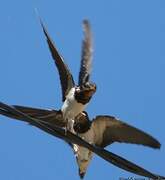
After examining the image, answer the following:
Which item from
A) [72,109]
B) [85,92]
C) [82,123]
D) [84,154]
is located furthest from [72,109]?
[84,154]

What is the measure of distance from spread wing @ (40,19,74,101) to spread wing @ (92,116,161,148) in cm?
31

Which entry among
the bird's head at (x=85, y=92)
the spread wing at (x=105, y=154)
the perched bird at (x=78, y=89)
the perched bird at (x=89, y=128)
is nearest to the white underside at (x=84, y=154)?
the perched bird at (x=89, y=128)

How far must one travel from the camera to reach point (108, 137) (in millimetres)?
4758

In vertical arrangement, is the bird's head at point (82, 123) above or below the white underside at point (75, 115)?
above

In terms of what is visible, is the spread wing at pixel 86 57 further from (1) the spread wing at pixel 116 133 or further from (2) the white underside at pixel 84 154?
(2) the white underside at pixel 84 154

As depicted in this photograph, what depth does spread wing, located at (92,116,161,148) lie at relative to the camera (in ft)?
14.1

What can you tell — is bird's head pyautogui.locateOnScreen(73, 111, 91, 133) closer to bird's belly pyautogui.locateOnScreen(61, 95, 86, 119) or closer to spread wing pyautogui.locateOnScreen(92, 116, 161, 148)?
spread wing pyautogui.locateOnScreen(92, 116, 161, 148)

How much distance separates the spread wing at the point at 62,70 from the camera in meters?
4.53

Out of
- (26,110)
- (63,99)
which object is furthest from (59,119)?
(26,110)

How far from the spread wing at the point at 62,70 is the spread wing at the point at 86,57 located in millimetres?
146

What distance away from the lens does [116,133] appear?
4.60m

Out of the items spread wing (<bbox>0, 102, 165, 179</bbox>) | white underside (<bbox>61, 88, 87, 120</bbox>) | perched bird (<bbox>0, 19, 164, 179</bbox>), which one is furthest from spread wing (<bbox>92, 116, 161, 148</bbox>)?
spread wing (<bbox>0, 102, 165, 179</bbox>)

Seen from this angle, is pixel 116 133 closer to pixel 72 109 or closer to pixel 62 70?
pixel 72 109

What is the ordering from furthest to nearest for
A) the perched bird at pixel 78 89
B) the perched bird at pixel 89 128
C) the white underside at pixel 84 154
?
the white underside at pixel 84 154, the perched bird at pixel 78 89, the perched bird at pixel 89 128
